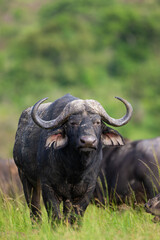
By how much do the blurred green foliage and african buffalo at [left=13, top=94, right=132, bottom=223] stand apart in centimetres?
4105

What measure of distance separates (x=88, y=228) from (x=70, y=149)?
0.88 metres

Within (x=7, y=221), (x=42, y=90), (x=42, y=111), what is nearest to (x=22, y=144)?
(x=42, y=111)

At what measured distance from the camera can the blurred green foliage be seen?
5453 centimetres

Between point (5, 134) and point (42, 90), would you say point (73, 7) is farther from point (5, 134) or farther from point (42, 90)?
point (5, 134)

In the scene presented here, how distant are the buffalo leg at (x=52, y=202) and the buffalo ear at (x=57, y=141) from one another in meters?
0.46

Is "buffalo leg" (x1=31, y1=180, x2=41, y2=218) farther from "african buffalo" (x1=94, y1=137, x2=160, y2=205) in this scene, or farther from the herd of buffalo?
"african buffalo" (x1=94, y1=137, x2=160, y2=205)

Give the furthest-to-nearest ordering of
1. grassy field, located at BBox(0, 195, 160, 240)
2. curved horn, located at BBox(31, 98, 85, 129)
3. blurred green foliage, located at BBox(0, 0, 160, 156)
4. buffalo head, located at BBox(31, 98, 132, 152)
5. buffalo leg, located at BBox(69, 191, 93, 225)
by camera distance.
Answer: blurred green foliage, located at BBox(0, 0, 160, 156) → buffalo leg, located at BBox(69, 191, 93, 225) → curved horn, located at BBox(31, 98, 85, 129) → buffalo head, located at BBox(31, 98, 132, 152) → grassy field, located at BBox(0, 195, 160, 240)

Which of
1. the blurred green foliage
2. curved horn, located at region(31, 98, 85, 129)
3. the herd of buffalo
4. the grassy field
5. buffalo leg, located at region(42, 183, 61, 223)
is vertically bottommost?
the grassy field

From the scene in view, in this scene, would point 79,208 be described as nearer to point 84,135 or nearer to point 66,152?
point 66,152

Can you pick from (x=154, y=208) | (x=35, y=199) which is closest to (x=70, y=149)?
(x=154, y=208)

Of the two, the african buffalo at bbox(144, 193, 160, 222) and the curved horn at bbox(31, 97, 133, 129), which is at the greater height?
the curved horn at bbox(31, 97, 133, 129)

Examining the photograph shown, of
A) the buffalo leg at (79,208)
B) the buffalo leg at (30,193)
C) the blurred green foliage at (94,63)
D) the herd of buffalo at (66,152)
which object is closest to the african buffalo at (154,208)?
the herd of buffalo at (66,152)

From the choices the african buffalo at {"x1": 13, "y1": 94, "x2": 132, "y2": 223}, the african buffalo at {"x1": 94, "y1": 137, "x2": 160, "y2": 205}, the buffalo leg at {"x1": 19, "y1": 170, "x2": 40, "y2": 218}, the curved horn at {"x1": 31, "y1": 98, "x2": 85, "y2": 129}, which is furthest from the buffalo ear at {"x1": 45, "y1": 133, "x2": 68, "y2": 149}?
the african buffalo at {"x1": 94, "y1": 137, "x2": 160, "y2": 205}

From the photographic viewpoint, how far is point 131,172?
23.6 feet
